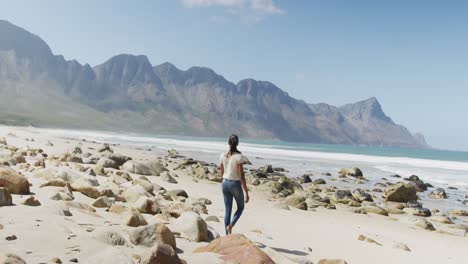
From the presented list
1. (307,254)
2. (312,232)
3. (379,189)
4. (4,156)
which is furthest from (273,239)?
(379,189)

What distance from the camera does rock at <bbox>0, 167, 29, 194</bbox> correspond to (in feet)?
27.0

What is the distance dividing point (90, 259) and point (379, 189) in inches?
929

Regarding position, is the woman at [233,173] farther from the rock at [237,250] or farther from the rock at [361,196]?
the rock at [361,196]

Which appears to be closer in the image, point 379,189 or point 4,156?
point 4,156

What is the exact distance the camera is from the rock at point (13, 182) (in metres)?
8.24

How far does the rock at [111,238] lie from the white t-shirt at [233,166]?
2.61m

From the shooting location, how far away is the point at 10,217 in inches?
244

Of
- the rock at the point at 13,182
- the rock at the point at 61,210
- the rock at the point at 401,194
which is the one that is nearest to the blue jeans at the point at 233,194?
the rock at the point at 61,210

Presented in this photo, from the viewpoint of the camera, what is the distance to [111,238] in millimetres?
5781

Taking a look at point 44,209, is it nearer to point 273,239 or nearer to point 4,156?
point 273,239

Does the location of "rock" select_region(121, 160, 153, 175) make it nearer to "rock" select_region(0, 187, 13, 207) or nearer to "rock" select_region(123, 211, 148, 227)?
"rock" select_region(0, 187, 13, 207)

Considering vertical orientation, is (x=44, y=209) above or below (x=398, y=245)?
above

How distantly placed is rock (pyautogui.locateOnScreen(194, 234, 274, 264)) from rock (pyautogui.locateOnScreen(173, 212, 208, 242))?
0.85 m

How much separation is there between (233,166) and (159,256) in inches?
131
